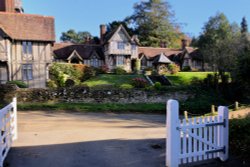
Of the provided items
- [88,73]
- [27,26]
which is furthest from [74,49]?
[27,26]

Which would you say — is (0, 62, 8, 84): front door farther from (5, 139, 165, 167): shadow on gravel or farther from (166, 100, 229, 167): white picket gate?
(166, 100, 229, 167): white picket gate

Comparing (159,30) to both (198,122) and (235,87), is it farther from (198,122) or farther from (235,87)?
(198,122)

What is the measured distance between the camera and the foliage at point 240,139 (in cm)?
561

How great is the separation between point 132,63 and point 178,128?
35.9 m

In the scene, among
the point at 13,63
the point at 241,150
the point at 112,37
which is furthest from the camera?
the point at 112,37

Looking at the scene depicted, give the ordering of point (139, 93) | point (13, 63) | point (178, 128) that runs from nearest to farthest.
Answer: point (178, 128) < point (139, 93) < point (13, 63)

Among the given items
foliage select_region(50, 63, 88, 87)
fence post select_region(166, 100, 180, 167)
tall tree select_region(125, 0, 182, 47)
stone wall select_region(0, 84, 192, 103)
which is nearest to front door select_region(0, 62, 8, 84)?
foliage select_region(50, 63, 88, 87)

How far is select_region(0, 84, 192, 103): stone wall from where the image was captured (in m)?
17.0

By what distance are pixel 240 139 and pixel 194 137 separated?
1761 millimetres

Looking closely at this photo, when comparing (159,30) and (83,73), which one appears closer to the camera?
(83,73)

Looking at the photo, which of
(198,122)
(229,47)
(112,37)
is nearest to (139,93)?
(198,122)

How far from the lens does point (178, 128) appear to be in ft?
16.0

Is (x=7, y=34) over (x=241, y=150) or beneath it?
over

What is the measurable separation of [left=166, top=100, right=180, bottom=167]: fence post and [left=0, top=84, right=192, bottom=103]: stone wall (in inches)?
558
